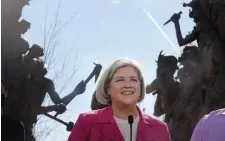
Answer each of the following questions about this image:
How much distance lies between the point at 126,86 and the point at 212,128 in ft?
3.19

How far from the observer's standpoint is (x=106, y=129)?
3.03 metres

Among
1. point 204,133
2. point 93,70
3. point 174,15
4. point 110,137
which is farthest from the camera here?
point 174,15

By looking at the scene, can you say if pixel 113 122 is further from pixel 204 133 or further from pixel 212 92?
pixel 212 92

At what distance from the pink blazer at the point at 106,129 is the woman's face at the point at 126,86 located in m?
0.13

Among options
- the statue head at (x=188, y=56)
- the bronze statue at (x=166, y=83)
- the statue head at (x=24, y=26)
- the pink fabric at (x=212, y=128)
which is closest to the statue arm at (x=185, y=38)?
the statue head at (x=188, y=56)

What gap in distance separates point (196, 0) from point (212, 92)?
10.2 feet

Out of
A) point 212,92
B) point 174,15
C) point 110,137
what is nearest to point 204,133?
point 110,137

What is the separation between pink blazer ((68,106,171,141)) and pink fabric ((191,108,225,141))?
2.76 feet

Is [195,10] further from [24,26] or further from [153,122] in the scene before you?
[153,122]

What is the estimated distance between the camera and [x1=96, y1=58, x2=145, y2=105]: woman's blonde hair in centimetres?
309

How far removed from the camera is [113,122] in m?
3.05

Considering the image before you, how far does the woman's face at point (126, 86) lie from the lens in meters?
3.05

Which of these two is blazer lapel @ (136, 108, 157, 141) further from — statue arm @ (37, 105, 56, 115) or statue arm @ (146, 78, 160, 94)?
statue arm @ (146, 78, 160, 94)

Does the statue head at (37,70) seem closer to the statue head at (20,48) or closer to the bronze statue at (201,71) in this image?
the statue head at (20,48)
